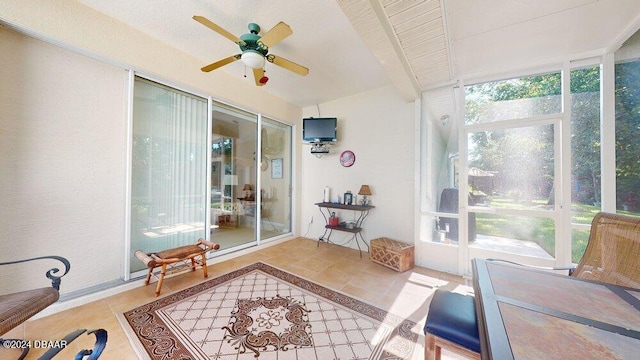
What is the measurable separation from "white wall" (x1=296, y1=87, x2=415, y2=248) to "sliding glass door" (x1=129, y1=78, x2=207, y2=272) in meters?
2.39

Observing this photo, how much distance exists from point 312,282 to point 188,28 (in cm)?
342

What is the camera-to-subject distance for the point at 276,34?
209 cm

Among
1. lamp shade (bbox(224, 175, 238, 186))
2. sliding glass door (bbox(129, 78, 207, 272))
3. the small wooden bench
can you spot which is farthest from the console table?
sliding glass door (bbox(129, 78, 207, 272))

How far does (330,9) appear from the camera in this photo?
2150mm

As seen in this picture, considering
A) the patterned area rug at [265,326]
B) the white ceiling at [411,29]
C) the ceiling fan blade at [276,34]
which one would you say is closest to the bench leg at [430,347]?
the patterned area rug at [265,326]

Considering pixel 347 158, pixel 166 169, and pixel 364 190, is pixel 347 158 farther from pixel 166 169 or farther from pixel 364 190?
pixel 166 169

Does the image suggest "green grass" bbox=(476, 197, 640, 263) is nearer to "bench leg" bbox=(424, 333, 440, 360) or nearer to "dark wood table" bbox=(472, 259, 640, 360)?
"dark wood table" bbox=(472, 259, 640, 360)

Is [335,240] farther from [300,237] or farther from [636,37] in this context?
[636,37]

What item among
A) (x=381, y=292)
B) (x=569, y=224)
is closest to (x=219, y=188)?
(x=381, y=292)

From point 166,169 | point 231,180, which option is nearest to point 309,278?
point 231,180

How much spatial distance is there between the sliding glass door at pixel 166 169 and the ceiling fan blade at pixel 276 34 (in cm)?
173

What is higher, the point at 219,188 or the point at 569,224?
the point at 219,188

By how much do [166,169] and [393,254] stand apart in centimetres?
348

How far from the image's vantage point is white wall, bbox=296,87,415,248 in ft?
11.9
